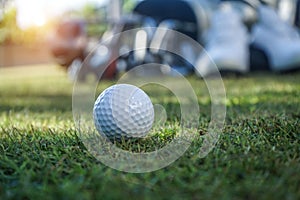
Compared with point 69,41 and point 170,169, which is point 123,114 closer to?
point 170,169

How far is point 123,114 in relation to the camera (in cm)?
163

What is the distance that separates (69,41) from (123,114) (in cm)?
518

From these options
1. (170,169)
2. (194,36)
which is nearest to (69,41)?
(194,36)

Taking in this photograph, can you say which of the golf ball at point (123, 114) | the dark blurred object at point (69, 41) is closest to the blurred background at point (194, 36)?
the dark blurred object at point (69, 41)

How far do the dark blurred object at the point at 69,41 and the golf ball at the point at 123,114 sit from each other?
4.99 meters

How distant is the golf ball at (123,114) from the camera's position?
1.61 m

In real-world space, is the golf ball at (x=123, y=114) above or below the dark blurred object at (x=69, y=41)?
above

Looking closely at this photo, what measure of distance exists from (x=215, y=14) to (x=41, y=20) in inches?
303

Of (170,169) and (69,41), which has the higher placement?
(170,169)

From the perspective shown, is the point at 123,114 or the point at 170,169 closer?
the point at 170,169

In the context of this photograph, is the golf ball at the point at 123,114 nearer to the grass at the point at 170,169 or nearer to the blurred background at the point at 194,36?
the grass at the point at 170,169

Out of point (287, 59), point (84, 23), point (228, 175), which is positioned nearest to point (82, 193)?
point (228, 175)

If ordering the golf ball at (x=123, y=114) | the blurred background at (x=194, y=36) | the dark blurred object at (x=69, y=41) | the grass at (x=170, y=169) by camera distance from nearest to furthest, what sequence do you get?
the grass at (x=170, y=169) → the golf ball at (x=123, y=114) → the blurred background at (x=194, y=36) → the dark blurred object at (x=69, y=41)

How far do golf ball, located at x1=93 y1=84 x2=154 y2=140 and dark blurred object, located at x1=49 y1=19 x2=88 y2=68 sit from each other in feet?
16.4
